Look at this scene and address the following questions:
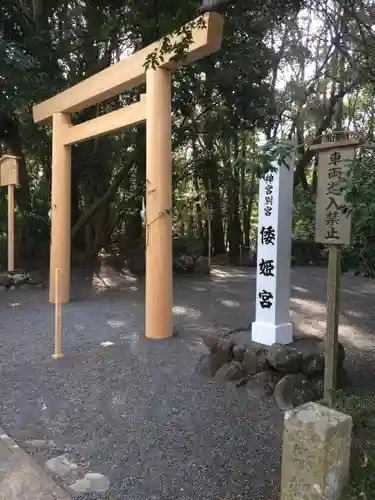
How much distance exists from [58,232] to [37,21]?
4.09 m

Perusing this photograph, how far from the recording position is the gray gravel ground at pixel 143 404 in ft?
8.76

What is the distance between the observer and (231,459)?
2.83m

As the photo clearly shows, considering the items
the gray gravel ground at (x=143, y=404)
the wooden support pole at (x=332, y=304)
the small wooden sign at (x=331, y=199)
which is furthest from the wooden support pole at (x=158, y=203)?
the wooden support pole at (x=332, y=304)

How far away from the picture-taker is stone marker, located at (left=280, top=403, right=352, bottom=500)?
185 cm

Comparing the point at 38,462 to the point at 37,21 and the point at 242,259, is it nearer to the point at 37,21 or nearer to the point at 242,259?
the point at 37,21

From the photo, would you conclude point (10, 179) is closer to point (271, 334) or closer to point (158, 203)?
point (158, 203)

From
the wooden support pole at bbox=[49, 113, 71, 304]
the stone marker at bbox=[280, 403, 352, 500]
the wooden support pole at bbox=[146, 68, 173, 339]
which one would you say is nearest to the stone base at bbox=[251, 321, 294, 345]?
the wooden support pole at bbox=[146, 68, 173, 339]

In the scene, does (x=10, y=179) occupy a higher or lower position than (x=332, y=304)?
higher

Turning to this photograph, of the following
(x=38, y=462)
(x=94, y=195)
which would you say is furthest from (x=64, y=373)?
(x=94, y=195)

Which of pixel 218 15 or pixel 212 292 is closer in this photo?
pixel 218 15

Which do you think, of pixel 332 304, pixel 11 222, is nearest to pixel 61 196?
pixel 11 222

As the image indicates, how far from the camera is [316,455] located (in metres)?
1.86

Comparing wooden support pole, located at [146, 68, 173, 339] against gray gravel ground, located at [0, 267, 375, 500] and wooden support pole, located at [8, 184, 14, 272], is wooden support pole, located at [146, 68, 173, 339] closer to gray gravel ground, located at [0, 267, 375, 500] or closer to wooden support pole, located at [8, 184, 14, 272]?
gray gravel ground, located at [0, 267, 375, 500]

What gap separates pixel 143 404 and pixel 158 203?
2.55 m
